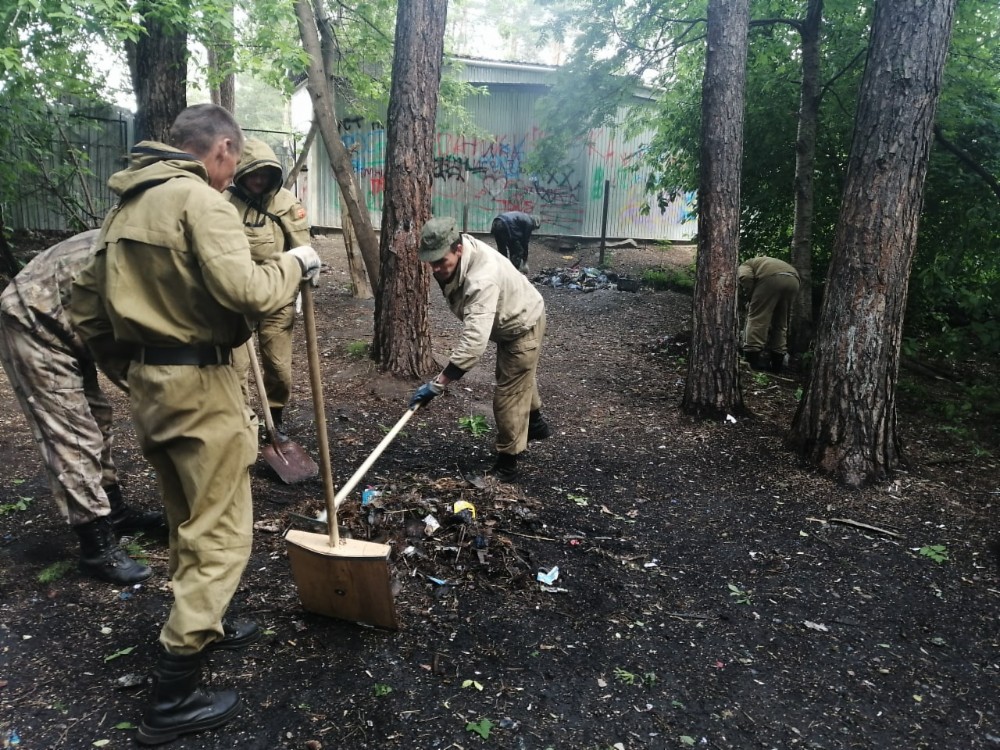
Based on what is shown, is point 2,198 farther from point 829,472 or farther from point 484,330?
point 829,472

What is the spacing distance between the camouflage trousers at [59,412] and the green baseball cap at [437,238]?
5.81ft

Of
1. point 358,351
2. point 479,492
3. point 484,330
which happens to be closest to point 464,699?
point 479,492

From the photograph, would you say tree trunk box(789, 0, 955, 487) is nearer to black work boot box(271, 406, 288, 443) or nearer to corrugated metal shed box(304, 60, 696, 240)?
black work boot box(271, 406, 288, 443)

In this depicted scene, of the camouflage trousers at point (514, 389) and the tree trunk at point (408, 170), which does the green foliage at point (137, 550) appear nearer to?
the camouflage trousers at point (514, 389)

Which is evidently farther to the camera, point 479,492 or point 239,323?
point 479,492

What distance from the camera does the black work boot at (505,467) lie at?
4.44 m

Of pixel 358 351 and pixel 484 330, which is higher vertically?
pixel 484 330

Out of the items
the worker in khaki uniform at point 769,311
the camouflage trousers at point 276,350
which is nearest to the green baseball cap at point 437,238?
the camouflage trousers at point 276,350

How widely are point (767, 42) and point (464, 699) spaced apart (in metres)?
8.32

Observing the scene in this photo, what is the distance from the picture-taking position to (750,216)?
9070 millimetres

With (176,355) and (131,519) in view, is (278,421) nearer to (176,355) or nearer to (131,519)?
(131,519)

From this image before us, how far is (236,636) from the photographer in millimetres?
2637

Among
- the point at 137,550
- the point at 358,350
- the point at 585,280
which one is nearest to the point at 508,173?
the point at 585,280

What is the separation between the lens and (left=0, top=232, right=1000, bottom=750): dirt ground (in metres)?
2.35
